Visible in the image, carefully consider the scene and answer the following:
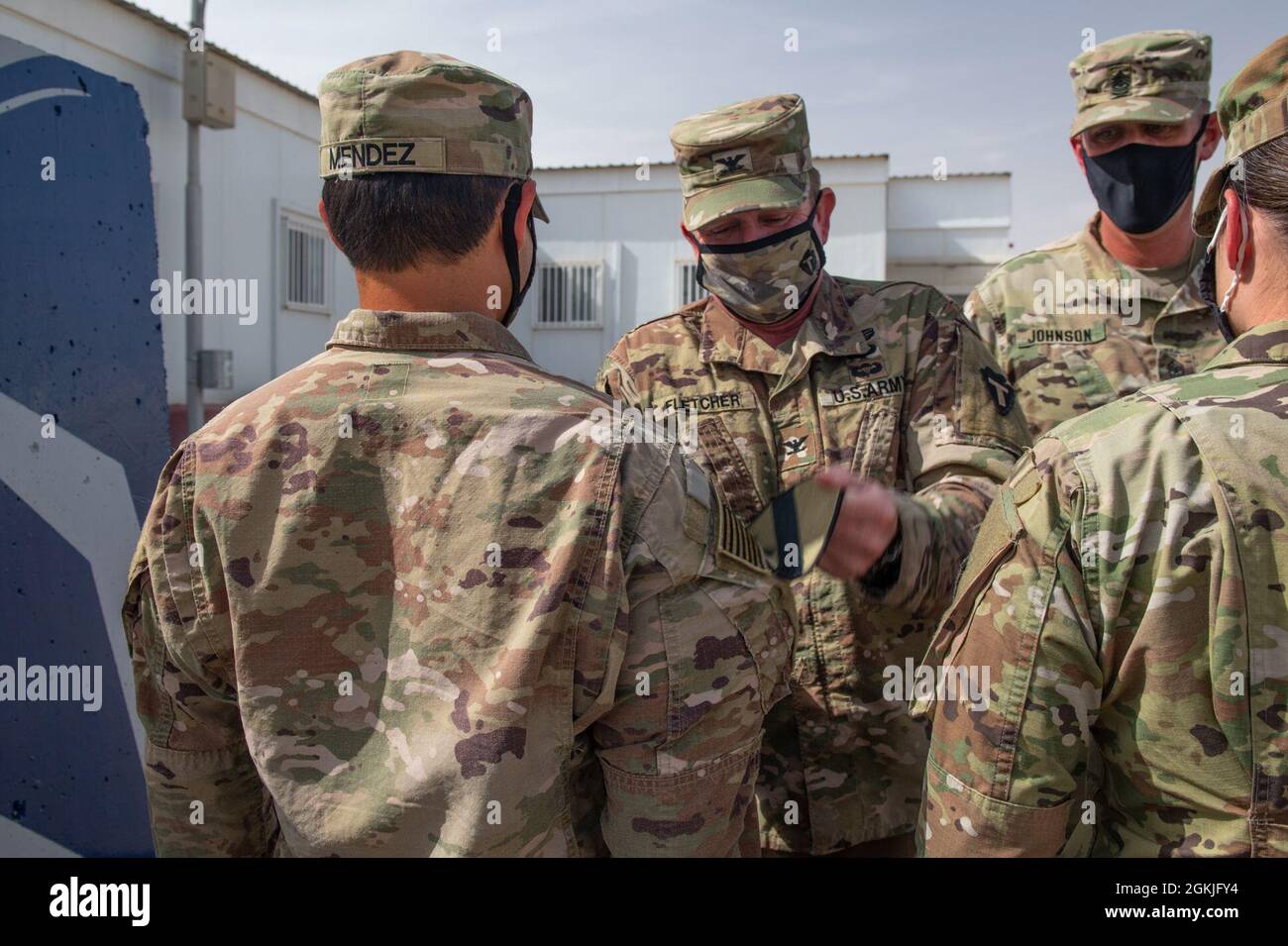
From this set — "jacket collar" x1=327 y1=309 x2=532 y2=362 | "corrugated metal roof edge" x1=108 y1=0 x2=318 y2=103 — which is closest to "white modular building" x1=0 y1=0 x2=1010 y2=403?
"corrugated metal roof edge" x1=108 y1=0 x2=318 y2=103

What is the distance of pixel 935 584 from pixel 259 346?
7.86 meters

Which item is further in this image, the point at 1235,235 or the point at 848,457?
the point at 848,457

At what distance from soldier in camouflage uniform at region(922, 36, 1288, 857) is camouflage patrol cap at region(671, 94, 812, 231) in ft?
3.93

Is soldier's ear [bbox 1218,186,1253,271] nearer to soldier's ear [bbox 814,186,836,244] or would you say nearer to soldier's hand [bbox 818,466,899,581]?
soldier's hand [bbox 818,466,899,581]

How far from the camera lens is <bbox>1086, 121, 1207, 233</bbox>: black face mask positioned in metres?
3.21

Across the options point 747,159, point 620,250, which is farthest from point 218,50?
point 620,250

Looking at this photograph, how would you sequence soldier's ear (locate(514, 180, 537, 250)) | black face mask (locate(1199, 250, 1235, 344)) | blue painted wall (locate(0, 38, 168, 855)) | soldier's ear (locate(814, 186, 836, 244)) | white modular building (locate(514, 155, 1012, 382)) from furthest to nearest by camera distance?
white modular building (locate(514, 155, 1012, 382)), blue painted wall (locate(0, 38, 168, 855)), soldier's ear (locate(814, 186, 836, 244)), soldier's ear (locate(514, 180, 537, 250)), black face mask (locate(1199, 250, 1235, 344))

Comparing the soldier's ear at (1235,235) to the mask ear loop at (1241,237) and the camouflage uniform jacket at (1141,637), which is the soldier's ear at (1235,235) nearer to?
the mask ear loop at (1241,237)

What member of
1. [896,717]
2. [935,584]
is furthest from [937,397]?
[896,717]

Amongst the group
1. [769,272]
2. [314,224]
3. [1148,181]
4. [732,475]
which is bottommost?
[732,475]

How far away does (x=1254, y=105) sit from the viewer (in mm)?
1407

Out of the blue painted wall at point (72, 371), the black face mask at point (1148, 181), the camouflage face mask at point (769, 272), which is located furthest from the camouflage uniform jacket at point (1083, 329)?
the blue painted wall at point (72, 371)

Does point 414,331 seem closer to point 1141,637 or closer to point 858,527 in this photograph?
point 858,527

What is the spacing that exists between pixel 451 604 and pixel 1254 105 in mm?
1369
